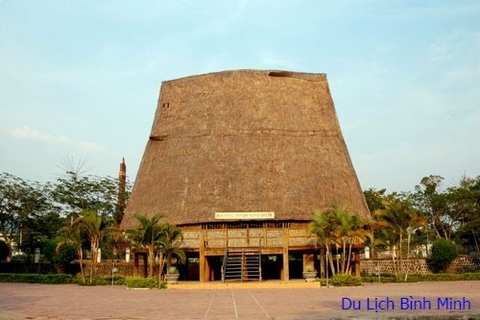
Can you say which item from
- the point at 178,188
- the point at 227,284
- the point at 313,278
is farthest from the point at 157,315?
the point at 178,188

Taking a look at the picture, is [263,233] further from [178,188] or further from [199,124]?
[199,124]

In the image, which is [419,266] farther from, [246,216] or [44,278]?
[44,278]

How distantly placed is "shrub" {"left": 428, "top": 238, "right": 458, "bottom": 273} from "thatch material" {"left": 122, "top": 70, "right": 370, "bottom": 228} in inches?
173

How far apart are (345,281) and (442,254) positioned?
8.51m

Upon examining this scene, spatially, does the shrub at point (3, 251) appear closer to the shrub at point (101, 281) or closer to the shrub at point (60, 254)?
the shrub at point (60, 254)

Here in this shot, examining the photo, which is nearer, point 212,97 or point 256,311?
point 256,311

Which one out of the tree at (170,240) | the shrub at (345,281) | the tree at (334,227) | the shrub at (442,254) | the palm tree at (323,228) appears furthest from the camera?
the shrub at (442,254)

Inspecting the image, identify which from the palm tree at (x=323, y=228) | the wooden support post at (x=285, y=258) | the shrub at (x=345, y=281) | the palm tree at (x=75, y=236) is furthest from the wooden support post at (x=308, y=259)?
the palm tree at (x=75, y=236)

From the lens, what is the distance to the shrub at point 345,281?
22.1m

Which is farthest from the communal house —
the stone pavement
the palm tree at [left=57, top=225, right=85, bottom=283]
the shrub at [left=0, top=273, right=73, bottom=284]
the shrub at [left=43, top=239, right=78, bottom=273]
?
the stone pavement

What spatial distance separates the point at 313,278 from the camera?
2381cm

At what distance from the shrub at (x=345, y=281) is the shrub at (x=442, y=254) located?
7.82 metres

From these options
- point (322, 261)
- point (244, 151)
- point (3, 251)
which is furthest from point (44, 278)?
point (322, 261)

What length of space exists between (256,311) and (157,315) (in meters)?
2.34
